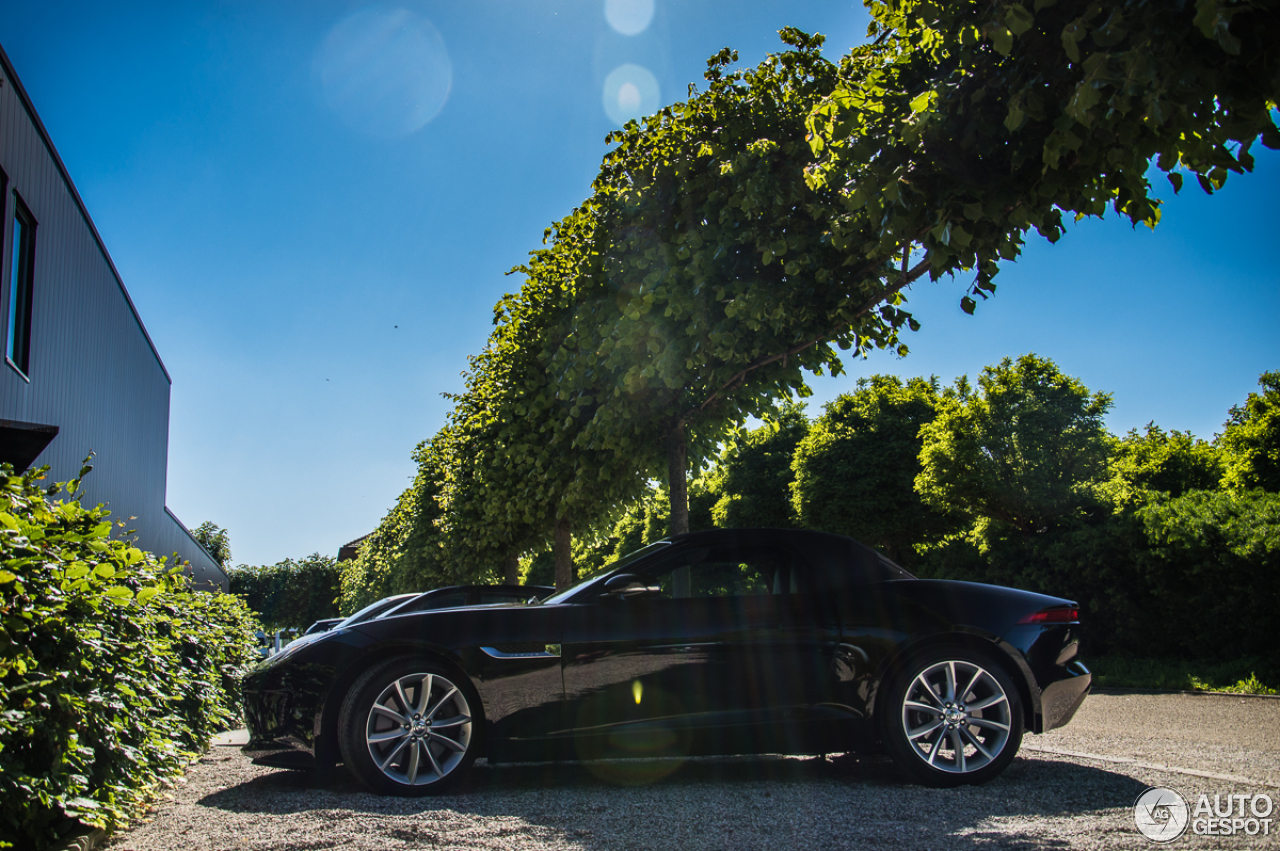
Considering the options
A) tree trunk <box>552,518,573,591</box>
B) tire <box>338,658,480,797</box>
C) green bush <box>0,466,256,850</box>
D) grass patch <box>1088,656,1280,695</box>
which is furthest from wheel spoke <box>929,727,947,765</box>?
tree trunk <box>552,518,573,591</box>

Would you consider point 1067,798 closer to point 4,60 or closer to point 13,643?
point 13,643

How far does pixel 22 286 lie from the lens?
33.8ft

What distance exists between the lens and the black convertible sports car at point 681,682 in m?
4.57

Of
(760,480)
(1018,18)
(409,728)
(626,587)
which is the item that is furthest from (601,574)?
(760,480)

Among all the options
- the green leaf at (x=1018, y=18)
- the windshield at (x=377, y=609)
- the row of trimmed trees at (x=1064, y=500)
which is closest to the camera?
the green leaf at (x=1018, y=18)

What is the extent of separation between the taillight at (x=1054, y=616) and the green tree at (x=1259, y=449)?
17.2 metres

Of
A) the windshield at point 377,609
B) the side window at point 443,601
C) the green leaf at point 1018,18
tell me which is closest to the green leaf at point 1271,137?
the green leaf at point 1018,18

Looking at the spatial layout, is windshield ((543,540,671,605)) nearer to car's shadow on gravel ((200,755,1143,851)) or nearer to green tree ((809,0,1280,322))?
car's shadow on gravel ((200,755,1143,851))

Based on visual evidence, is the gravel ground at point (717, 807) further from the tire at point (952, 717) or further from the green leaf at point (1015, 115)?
the green leaf at point (1015, 115)

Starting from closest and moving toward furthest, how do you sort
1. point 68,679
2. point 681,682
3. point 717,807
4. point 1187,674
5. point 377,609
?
point 68,679 → point 717,807 → point 681,682 → point 377,609 → point 1187,674

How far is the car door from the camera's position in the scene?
15.0ft

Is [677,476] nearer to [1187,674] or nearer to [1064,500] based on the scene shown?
[1187,674]

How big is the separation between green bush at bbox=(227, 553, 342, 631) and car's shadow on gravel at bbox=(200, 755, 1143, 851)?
3532 inches

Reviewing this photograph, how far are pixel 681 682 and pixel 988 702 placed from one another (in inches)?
67.1
